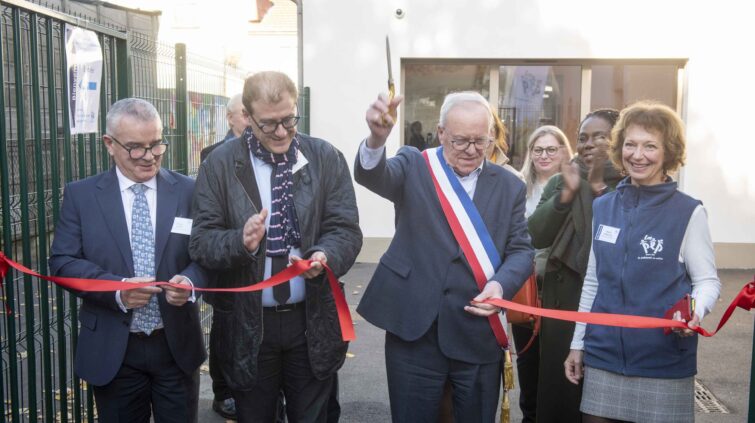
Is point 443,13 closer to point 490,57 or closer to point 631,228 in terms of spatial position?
point 490,57

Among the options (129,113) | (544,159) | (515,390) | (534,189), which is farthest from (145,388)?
(515,390)

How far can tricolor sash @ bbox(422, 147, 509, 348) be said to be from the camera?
318cm

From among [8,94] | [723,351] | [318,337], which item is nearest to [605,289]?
[318,337]

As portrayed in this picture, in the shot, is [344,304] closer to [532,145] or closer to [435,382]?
[435,382]

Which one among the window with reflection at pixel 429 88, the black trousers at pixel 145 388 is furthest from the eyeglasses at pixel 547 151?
the window with reflection at pixel 429 88

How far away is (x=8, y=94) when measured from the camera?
3633 millimetres

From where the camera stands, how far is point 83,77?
3.85 meters

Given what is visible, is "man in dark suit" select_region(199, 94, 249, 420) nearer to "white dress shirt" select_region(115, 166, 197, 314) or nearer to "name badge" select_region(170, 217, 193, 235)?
"name badge" select_region(170, 217, 193, 235)

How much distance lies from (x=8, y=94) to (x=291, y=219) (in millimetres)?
1647

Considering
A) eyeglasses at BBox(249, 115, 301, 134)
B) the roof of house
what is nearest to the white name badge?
eyeglasses at BBox(249, 115, 301, 134)

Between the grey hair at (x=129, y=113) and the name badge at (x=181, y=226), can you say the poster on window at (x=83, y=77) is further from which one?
the name badge at (x=181, y=226)

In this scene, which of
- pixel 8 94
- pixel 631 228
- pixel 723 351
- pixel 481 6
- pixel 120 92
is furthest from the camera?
pixel 481 6

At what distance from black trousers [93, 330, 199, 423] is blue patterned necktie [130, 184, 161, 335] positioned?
0.06m

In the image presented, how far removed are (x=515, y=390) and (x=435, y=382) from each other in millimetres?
2681
